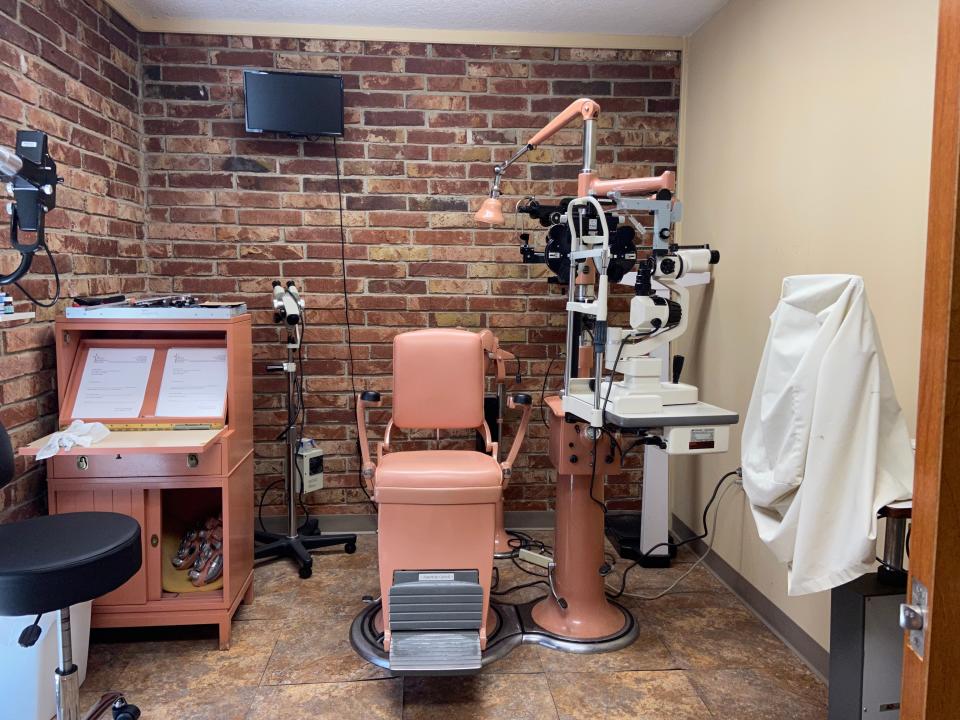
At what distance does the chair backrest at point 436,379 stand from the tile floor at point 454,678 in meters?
0.90

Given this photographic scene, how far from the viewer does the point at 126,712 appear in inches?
80.6

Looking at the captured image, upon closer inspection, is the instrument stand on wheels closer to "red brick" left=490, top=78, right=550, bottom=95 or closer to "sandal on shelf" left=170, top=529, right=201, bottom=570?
"sandal on shelf" left=170, top=529, right=201, bottom=570

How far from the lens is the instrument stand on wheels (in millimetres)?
3180

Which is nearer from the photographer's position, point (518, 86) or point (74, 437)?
point (74, 437)

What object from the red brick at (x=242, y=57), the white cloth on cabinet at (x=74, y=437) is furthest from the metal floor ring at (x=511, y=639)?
the red brick at (x=242, y=57)

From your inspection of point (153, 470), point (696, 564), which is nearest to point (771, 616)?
point (696, 564)

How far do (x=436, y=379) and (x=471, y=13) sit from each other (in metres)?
1.83

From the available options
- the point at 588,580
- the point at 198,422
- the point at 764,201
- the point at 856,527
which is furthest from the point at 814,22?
the point at 198,422

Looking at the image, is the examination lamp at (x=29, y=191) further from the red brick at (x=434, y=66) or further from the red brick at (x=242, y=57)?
the red brick at (x=434, y=66)

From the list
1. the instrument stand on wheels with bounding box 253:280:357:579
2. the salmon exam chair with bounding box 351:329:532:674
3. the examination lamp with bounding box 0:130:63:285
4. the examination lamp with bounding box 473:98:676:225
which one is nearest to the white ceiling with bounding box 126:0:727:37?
the examination lamp with bounding box 473:98:676:225

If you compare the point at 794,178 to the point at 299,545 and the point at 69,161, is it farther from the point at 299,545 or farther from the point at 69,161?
the point at 69,161

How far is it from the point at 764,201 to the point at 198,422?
246 centimetres

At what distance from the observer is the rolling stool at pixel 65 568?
162 cm

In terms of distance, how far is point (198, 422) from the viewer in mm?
2613
